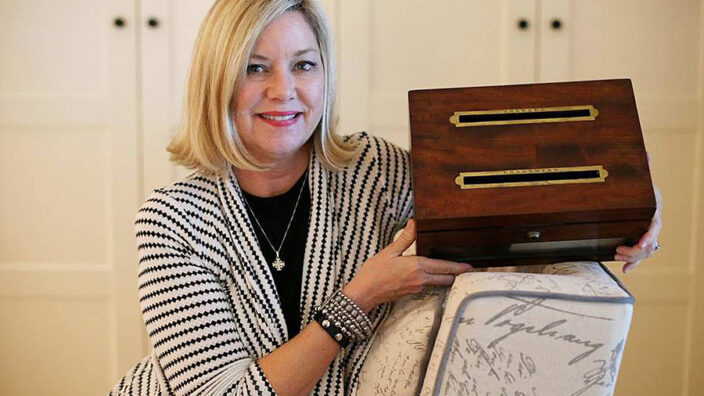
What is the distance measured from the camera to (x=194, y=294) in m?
1.37

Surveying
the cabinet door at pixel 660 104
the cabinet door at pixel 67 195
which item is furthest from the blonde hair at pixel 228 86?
the cabinet door at pixel 660 104

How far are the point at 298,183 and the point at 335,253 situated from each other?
0.16 m

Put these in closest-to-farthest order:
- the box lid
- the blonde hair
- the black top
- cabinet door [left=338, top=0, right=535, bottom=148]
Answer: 1. the box lid
2. the blonde hair
3. the black top
4. cabinet door [left=338, top=0, right=535, bottom=148]

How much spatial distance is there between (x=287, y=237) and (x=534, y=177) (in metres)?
0.50

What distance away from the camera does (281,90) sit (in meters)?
1.39

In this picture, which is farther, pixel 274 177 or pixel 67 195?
pixel 67 195

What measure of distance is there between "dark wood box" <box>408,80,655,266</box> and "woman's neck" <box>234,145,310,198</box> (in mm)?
349

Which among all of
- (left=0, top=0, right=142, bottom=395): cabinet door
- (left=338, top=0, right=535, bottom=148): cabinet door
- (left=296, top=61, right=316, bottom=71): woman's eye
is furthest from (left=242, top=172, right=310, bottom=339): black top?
(left=0, top=0, right=142, bottom=395): cabinet door

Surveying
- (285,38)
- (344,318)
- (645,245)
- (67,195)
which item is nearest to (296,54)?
(285,38)

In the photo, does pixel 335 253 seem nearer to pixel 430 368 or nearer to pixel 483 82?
pixel 430 368

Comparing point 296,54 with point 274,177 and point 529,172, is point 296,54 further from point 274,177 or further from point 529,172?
point 529,172

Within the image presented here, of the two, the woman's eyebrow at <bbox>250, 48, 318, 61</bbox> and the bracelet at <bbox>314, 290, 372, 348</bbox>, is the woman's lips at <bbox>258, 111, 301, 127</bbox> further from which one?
the bracelet at <bbox>314, 290, 372, 348</bbox>

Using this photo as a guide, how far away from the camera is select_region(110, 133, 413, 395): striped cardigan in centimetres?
135

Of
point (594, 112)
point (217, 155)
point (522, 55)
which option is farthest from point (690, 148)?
point (217, 155)
